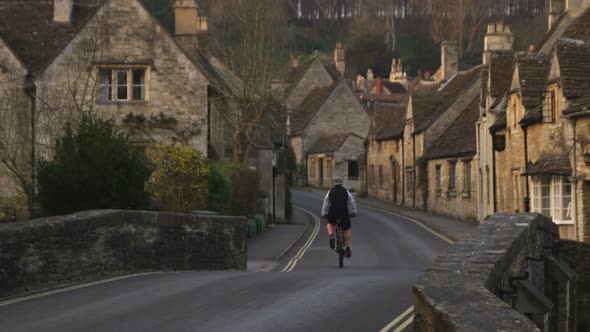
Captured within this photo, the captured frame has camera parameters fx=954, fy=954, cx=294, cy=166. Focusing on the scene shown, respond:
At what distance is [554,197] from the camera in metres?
30.6

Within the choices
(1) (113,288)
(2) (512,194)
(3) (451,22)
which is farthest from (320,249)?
(3) (451,22)

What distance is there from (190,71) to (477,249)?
86.5 ft

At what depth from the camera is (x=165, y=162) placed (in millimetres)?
27984

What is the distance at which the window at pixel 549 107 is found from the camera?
31.4 metres

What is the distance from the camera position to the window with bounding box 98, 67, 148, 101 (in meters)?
35.5

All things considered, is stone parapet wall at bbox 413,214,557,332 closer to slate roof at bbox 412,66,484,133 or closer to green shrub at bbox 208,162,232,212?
green shrub at bbox 208,162,232,212

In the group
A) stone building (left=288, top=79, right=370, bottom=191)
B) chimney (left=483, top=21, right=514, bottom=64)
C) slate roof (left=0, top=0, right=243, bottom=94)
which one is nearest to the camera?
slate roof (left=0, top=0, right=243, bottom=94)

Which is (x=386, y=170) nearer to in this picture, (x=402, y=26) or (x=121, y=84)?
(x=121, y=84)

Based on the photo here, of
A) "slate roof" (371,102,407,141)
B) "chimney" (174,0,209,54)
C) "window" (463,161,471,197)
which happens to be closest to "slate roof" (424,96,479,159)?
"window" (463,161,471,197)

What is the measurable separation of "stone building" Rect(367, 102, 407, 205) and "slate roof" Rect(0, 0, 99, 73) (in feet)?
88.4

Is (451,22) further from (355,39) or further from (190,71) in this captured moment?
(190,71)

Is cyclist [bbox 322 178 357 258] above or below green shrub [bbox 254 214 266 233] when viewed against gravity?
above

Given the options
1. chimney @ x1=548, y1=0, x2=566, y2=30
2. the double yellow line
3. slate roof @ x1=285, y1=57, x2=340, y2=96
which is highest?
slate roof @ x1=285, y1=57, x2=340, y2=96

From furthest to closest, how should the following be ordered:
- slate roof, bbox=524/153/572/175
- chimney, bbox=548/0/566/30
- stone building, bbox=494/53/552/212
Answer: chimney, bbox=548/0/566/30, stone building, bbox=494/53/552/212, slate roof, bbox=524/153/572/175
